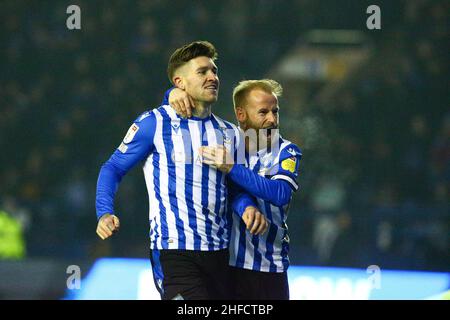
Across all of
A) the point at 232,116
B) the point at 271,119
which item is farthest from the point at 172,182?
the point at 232,116

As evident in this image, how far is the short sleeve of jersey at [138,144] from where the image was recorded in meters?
3.56

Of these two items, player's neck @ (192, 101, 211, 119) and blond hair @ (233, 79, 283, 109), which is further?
blond hair @ (233, 79, 283, 109)

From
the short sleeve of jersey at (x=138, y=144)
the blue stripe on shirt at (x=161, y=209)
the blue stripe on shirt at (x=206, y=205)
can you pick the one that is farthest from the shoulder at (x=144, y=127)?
the blue stripe on shirt at (x=206, y=205)

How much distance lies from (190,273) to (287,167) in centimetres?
61

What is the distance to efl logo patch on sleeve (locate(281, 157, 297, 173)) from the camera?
3.71 metres

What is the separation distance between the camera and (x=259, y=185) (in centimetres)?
351

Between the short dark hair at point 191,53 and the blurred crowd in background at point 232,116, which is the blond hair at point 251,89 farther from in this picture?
the blurred crowd in background at point 232,116

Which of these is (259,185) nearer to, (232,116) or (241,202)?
(241,202)

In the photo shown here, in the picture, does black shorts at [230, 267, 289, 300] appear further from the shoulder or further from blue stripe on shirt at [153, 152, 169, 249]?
the shoulder

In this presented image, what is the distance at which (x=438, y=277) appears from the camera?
706cm

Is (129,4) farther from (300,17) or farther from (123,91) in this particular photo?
(300,17)

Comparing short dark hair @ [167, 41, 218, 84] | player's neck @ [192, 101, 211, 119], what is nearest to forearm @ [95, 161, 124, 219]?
player's neck @ [192, 101, 211, 119]

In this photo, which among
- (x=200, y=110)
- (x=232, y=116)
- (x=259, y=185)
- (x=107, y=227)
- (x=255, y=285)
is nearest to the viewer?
(x=107, y=227)
